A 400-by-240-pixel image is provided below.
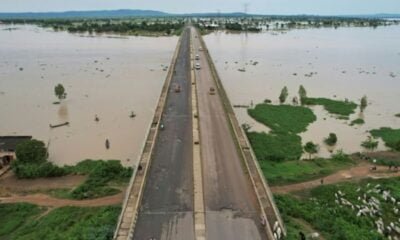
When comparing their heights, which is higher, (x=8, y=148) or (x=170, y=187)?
(x=170, y=187)

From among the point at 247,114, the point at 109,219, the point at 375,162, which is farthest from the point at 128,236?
the point at 247,114

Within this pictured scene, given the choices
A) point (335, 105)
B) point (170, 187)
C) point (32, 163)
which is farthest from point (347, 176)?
point (335, 105)

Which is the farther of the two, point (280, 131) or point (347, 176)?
point (280, 131)

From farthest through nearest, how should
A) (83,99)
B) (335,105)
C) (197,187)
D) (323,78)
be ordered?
(323,78), (83,99), (335,105), (197,187)

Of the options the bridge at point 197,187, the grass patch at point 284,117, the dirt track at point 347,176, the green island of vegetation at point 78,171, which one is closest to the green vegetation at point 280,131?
the grass patch at point 284,117

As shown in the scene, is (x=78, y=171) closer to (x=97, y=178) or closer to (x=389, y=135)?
(x=97, y=178)

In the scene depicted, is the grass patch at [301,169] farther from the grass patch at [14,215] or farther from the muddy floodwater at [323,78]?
the grass patch at [14,215]

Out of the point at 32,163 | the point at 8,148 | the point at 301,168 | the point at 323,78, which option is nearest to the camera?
the point at 32,163

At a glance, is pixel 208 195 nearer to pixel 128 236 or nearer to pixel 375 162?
pixel 128 236
